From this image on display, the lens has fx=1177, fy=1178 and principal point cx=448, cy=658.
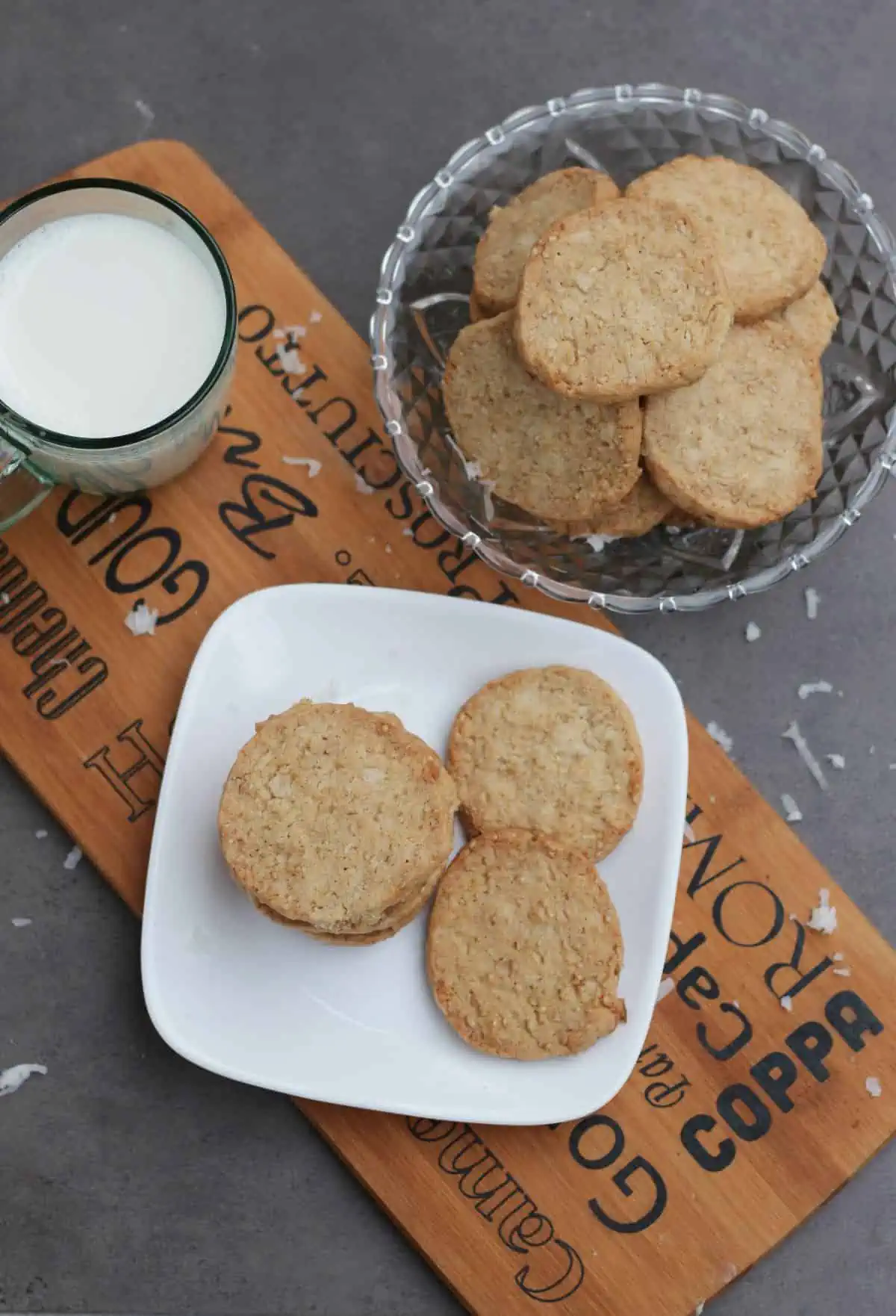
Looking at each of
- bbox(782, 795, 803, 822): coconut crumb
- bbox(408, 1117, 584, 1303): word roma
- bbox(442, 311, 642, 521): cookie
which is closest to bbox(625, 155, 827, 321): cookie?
bbox(442, 311, 642, 521): cookie

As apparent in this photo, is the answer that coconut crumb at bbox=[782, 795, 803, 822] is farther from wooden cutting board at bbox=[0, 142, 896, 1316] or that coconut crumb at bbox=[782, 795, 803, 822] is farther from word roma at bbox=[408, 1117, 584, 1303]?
word roma at bbox=[408, 1117, 584, 1303]

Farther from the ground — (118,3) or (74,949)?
(118,3)

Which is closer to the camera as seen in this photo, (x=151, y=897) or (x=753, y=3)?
(x=151, y=897)

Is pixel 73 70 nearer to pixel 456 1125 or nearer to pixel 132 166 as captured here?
pixel 132 166

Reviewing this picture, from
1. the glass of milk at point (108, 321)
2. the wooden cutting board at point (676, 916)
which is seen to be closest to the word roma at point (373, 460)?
the wooden cutting board at point (676, 916)

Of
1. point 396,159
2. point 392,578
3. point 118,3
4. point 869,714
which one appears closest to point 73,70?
point 118,3

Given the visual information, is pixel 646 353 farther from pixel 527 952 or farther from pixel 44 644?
pixel 44 644
